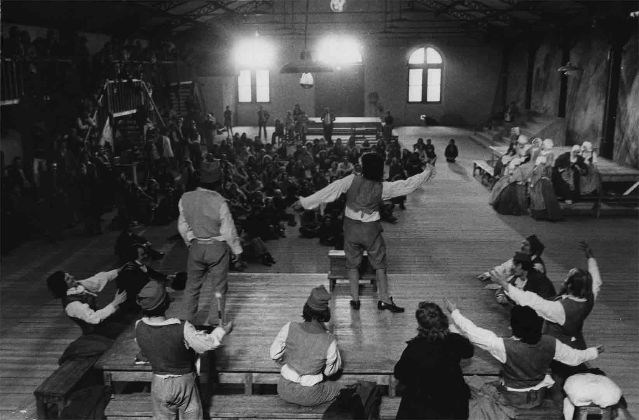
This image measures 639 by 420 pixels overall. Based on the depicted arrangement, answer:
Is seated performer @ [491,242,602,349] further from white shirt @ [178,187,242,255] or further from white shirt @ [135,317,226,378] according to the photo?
white shirt @ [135,317,226,378]

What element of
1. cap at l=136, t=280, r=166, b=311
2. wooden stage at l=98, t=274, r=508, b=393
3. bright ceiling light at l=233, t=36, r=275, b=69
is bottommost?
wooden stage at l=98, t=274, r=508, b=393

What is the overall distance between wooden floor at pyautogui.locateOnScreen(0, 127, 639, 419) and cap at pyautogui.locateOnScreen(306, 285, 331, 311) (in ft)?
2.77

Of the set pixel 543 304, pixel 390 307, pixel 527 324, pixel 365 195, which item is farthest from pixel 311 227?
pixel 527 324

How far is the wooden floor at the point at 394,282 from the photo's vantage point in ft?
16.5

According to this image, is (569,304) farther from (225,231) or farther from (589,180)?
(589,180)

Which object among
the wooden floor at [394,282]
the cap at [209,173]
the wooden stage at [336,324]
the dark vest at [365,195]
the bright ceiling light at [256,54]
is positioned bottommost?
the wooden floor at [394,282]

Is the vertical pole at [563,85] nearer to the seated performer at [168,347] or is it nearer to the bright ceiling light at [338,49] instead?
the bright ceiling light at [338,49]

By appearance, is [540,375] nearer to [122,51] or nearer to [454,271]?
[454,271]

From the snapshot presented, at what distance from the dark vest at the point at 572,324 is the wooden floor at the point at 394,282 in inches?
22.9

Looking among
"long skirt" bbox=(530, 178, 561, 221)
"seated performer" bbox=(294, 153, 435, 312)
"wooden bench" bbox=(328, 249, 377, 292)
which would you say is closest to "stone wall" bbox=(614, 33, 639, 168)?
"long skirt" bbox=(530, 178, 561, 221)

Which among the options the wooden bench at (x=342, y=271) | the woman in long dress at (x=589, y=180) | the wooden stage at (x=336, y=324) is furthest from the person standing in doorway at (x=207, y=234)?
the woman in long dress at (x=589, y=180)

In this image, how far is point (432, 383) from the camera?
3.37 m

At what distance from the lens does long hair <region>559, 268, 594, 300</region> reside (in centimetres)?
443

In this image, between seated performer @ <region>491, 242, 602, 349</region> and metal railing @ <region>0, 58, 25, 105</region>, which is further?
metal railing @ <region>0, 58, 25, 105</region>
